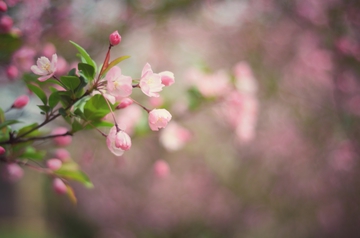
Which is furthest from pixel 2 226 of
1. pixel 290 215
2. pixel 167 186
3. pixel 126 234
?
pixel 290 215

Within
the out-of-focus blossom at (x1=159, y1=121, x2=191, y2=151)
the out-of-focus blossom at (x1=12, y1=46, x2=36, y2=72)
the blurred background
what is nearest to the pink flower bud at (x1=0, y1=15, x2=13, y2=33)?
the blurred background

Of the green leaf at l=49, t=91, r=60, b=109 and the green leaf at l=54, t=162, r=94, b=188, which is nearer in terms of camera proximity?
the green leaf at l=49, t=91, r=60, b=109

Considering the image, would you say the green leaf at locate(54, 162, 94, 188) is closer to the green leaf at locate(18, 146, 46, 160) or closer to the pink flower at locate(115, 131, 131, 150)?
the green leaf at locate(18, 146, 46, 160)

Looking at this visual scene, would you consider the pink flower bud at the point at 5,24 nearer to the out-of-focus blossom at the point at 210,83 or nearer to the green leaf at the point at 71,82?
the green leaf at the point at 71,82

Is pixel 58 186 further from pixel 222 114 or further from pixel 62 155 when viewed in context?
pixel 222 114

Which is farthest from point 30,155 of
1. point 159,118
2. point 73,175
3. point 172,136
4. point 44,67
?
point 172,136

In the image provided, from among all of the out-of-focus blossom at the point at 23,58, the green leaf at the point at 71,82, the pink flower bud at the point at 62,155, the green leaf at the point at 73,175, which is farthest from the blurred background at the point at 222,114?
the green leaf at the point at 71,82

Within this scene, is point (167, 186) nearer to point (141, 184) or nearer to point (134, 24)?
point (141, 184)
